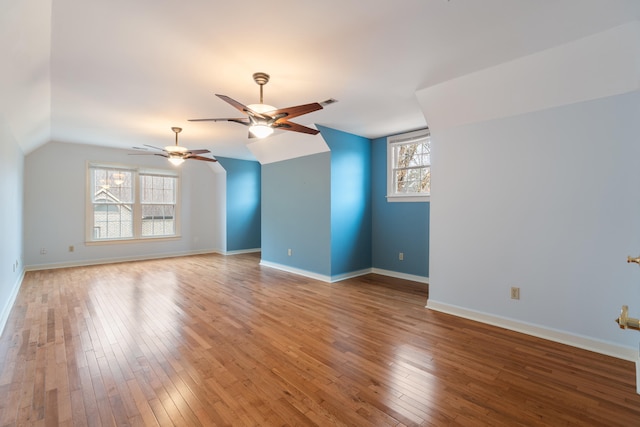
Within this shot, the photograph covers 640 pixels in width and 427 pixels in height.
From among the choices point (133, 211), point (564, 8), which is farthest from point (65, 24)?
point (133, 211)

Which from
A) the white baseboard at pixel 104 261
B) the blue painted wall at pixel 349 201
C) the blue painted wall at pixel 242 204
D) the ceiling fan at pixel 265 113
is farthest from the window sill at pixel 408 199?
the white baseboard at pixel 104 261

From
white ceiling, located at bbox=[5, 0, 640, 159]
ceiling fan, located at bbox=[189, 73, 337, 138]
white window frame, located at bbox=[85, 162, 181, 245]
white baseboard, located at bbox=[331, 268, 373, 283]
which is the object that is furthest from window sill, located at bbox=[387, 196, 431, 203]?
white window frame, located at bbox=[85, 162, 181, 245]

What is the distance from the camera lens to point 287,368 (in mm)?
2307

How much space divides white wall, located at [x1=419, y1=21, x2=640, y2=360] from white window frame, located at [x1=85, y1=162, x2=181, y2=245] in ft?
21.4

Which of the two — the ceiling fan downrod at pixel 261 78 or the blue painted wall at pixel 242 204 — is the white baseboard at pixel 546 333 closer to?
the ceiling fan downrod at pixel 261 78

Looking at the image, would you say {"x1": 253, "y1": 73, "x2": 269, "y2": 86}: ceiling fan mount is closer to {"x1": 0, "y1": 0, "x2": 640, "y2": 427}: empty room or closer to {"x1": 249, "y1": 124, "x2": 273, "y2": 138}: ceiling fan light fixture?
{"x1": 0, "y1": 0, "x2": 640, "y2": 427}: empty room

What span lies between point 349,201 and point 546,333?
329 centimetres

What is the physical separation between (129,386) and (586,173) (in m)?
4.16

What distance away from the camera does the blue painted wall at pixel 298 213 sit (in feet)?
16.7

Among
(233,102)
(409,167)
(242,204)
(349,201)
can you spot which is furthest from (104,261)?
(409,167)

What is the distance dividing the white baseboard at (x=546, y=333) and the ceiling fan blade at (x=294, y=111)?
9.10 feet

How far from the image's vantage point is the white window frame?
250 inches

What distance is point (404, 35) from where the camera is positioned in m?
2.25

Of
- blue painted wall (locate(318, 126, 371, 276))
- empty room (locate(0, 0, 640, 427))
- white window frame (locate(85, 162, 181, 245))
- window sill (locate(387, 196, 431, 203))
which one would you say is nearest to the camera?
empty room (locate(0, 0, 640, 427))
